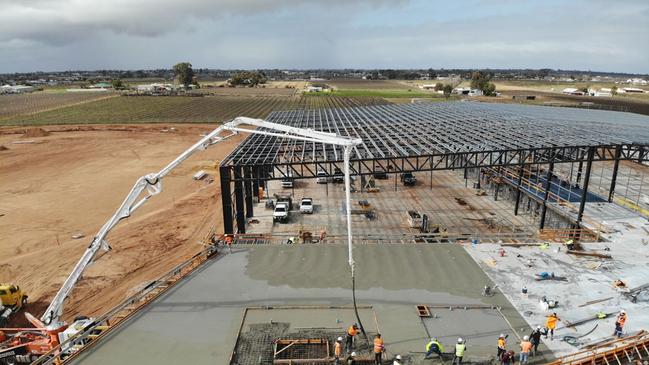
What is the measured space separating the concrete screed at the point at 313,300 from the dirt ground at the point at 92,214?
10464 millimetres

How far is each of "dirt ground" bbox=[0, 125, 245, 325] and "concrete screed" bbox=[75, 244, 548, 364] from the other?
34.3ft

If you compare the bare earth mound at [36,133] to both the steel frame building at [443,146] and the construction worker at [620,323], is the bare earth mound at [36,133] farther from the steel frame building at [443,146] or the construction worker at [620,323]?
the construction worker at [620,323]

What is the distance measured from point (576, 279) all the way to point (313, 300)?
13427 mm

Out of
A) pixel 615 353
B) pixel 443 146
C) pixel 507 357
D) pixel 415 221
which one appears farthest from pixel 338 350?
pixel 415 221

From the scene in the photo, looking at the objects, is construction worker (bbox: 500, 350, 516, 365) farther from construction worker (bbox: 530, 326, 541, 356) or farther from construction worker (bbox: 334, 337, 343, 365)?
construction worker (bbox: 334, 337, 343, 365)

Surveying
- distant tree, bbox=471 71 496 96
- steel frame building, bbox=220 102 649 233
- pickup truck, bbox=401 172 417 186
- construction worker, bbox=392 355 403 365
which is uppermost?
distant tree, bbox=471 71 496 96

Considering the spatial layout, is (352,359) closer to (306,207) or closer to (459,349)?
(459,349)

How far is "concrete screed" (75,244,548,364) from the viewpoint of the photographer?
569 inches

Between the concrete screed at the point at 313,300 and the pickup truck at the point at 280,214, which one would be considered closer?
the concrete screed at the point at 313,300

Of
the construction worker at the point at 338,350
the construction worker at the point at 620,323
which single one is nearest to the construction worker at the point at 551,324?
the construction worker at the point at 620,323

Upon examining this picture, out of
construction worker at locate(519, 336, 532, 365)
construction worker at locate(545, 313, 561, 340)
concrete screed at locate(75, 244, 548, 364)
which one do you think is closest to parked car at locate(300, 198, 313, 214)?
concrete screed at locate(75, 244, 548, 364)

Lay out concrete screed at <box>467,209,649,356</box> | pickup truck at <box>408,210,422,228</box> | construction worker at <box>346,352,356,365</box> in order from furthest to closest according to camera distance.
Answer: pickup truck at <box>408,210,422,228</box>
concrete screed at <box>467,209,649,356</box>
construction worker at <box>346,352,356,365</box>

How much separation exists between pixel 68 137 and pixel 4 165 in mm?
21863

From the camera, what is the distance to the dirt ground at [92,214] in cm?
2762
